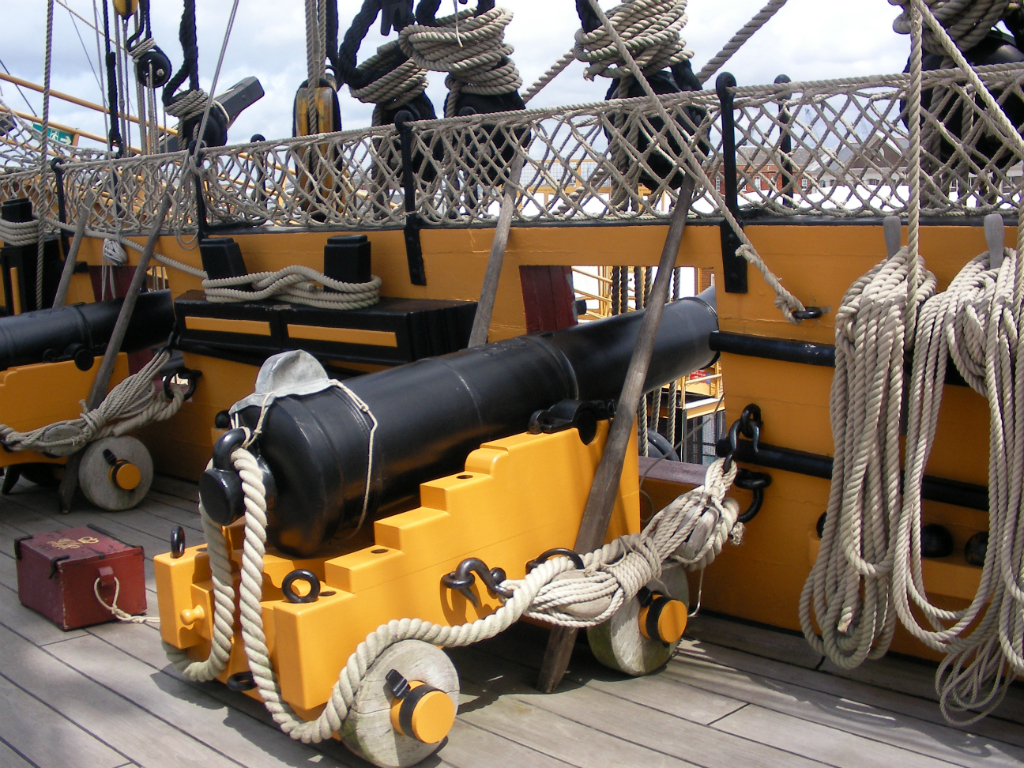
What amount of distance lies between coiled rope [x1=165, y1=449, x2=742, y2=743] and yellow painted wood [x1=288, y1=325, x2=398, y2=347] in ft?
4.09

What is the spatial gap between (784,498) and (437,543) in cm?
107

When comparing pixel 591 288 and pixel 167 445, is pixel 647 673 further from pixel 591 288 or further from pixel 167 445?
pixel 591 288

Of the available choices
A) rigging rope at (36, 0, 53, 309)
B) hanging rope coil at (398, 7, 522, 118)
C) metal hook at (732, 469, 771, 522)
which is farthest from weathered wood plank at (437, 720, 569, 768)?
rigging rope at (36, 0, 53, 309)

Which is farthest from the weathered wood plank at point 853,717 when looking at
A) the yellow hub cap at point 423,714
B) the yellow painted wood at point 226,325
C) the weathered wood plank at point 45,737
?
the yellow painted wood at point 226,325

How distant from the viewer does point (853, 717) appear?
2.21 m

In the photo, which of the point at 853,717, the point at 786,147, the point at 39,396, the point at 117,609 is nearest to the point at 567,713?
the point at 853,717

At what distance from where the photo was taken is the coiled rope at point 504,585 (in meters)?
1.91

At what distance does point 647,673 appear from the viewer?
2459 mm

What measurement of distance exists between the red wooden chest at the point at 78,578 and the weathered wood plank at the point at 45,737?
0.41 meters

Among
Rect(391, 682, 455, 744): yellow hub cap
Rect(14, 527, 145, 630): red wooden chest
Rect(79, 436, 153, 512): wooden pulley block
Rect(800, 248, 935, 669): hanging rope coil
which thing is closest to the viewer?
Rect(391, 682, 455, 744): yellow hub cap

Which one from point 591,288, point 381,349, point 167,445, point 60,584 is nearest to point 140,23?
point 167,445

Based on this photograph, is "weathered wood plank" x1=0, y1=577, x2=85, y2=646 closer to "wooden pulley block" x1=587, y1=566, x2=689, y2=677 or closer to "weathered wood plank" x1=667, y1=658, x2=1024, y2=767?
"wooden pulley block" x1=587, y1=566, x2=689, y2=677

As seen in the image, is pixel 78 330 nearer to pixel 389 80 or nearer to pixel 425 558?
pixel 389 80

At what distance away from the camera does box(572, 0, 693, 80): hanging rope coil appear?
294 cm
